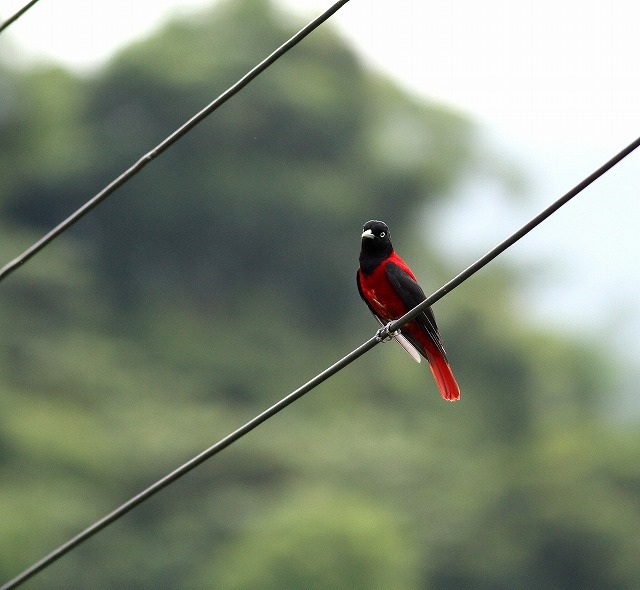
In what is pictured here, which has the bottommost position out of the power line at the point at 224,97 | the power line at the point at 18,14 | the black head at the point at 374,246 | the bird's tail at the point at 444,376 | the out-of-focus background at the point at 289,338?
the bird's tail at the point at 444,376

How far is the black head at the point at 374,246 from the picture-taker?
7.31 m

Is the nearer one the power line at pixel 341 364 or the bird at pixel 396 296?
the power line at pixel 341 364

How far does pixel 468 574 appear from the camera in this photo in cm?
4131

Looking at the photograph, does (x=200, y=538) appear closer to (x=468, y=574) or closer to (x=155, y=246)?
(x=468, y=574)

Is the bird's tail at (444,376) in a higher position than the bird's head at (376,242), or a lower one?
lower

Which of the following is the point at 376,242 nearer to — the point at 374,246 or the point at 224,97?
the point at 374,246

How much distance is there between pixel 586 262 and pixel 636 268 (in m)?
3.09

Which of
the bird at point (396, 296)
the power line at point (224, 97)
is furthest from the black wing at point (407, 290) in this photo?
the power line at point (224, 97)

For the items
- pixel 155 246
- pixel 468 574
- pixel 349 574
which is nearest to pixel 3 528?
pixel 349 574

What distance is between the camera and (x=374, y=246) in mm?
7344

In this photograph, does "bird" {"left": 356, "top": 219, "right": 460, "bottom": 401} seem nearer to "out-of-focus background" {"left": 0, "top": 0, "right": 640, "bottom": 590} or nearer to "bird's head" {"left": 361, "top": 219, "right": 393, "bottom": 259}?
"bird's head" {"left": 361, "top": 219, "right": 393, "bottom": 259}

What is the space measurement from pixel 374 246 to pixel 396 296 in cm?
31

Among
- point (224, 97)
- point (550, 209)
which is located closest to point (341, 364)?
point (550, 209)

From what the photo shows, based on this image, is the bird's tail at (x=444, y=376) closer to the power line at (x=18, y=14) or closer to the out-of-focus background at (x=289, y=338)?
the power line at (x=18, y=14)
